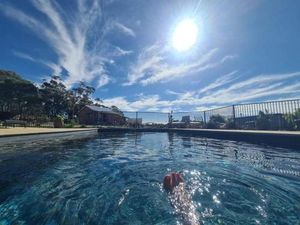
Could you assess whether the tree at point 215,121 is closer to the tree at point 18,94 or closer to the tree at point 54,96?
the tree at point 18,94

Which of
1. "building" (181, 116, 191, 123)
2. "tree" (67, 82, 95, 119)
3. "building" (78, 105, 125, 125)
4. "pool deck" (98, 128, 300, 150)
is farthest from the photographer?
"tree" (67, 82, 95, 119)

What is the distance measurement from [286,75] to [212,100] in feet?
33.1

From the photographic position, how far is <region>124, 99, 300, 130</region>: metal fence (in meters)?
10.2

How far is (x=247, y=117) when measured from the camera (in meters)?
13.1

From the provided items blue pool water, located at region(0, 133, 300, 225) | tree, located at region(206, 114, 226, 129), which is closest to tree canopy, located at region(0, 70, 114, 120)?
tree, located at region(206, 114, 226, 129)

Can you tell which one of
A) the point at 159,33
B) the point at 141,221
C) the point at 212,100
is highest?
the point at 159,33

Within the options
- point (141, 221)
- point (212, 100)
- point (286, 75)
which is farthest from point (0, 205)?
point (212, 100)

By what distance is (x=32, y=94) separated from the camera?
34.9 meters

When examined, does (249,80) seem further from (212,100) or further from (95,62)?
(95,62)

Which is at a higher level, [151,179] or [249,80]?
[249,80]

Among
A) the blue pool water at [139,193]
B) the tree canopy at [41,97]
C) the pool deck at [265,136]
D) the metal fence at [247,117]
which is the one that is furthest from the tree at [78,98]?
the blue pool water at [139,193]

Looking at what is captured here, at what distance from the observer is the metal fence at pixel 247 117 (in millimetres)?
10164

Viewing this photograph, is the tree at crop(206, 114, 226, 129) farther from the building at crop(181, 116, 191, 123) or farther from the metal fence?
the building at crop(181, 116, 191, 123)

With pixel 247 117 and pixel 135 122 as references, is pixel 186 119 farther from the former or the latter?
pixel 247 117
